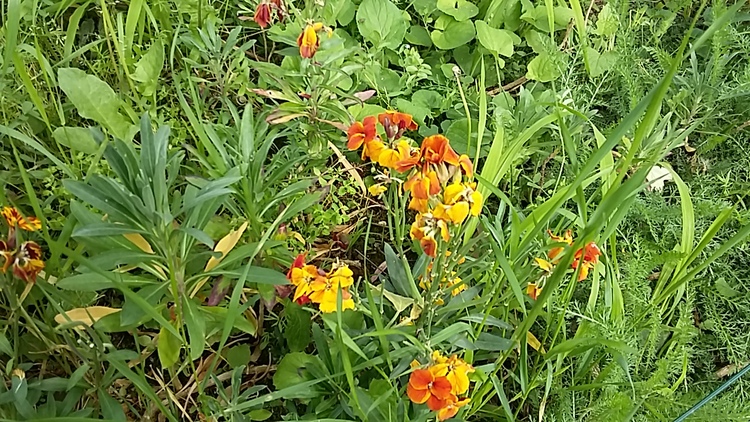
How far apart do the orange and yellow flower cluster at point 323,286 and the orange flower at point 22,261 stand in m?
0.35

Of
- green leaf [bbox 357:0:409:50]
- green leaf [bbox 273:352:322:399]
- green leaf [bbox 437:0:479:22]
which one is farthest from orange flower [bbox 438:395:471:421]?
green leaf [bbox 437:0:479:22]

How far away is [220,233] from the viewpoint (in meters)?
1.04

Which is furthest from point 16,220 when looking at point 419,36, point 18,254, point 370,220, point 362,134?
point 419,36

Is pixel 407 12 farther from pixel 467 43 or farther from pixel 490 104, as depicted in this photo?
pixel 490 104

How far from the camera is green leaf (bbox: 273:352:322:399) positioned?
97cm

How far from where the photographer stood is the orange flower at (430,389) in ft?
2.60

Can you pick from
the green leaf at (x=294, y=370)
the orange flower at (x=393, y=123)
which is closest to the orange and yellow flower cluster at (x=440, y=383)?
the green leaf at (x=294, y=370)

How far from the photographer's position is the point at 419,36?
1571 millimetres

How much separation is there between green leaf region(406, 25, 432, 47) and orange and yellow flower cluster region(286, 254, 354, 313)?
85 centimetres

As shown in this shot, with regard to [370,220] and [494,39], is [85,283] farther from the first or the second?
[494,39]

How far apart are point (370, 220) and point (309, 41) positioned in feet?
1.17

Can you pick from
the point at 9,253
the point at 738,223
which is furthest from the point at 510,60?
the point at 9,253

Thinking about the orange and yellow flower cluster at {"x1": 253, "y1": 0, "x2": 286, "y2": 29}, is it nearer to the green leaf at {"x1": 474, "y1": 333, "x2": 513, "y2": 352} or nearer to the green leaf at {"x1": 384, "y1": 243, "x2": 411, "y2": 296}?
the green leaf at {"x1": 384, "y1": 243, "x2": 411, "y2": 296}

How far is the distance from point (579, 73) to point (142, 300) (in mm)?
1094
